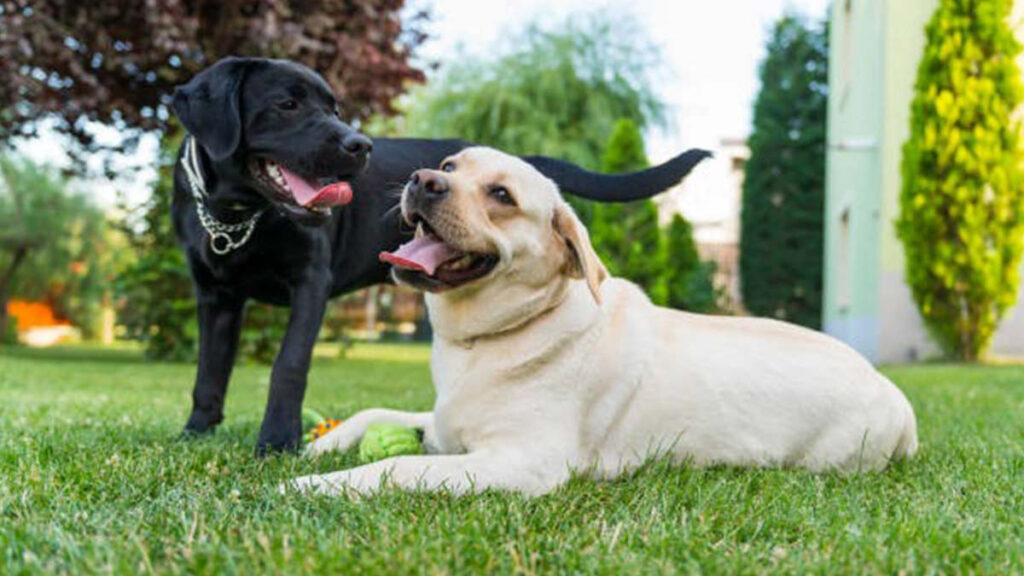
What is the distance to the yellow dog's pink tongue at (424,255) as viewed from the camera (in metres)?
2.60

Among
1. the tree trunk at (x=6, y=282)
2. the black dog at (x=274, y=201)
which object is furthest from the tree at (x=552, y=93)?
the black dog at (x=274, y=201)

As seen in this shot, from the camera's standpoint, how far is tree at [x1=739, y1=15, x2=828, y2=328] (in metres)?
19.7

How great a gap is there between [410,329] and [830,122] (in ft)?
46.9

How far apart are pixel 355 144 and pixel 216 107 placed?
477 mm

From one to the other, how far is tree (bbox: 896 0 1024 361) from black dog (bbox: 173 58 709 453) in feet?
28.3

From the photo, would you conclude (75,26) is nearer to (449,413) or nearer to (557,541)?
(449,413)

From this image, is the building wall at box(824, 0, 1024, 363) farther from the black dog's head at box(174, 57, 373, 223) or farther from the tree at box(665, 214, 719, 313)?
the black dog's head at box(174, 57, 373, 223)

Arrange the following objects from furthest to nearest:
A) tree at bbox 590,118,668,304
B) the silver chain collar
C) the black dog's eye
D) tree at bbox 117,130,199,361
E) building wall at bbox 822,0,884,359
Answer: tree at bbox 590,118,668,304
building wall at bbox 822,0,884,359
tree at bbox 117,130,199,361
the silver chain collar
the black dog's eye

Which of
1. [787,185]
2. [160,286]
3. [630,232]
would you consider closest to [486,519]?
[160,286]

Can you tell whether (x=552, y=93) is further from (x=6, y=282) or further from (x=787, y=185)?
(x=6, y=282)

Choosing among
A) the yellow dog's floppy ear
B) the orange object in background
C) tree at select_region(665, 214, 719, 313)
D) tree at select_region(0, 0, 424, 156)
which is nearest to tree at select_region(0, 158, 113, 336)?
the orange object in background

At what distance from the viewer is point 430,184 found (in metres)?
2.62

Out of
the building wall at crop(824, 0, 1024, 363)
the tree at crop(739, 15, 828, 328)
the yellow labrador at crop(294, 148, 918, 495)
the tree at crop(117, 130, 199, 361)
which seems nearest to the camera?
the yellow labrador at crop(294, 148, 918, 495)

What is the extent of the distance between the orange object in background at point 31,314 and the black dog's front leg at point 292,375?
20.7 metres
